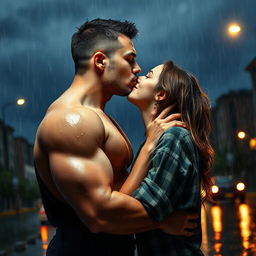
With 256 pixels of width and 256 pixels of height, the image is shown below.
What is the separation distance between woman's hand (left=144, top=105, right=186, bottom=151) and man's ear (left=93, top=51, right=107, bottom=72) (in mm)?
387

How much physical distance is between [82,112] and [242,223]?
15090 millimetres

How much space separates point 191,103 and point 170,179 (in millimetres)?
595

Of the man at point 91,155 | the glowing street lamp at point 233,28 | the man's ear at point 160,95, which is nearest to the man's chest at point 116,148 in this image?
the man at point 91,155

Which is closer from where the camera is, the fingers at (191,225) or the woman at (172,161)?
the woman at (172,161)

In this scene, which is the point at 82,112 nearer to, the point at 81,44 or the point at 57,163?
the point at 57,163

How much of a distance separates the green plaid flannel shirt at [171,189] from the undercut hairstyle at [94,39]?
541 mm

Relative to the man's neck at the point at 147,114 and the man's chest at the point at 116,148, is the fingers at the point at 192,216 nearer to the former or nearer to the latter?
the man's chest at the point at 116,148

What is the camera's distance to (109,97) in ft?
Result: 10.3

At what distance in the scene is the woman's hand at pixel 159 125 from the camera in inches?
117

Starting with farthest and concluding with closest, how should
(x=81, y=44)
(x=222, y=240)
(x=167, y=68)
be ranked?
(x=222, y=240) → (x=167, y=68) → (x=81, y=44)

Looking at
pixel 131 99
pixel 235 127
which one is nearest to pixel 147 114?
pixel 131 99

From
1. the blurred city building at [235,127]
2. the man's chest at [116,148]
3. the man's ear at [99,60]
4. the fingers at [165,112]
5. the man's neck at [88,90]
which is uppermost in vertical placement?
the blurred city building at [235,127]

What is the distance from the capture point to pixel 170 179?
2.73m

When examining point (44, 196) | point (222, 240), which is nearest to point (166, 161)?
point (44, 196)
